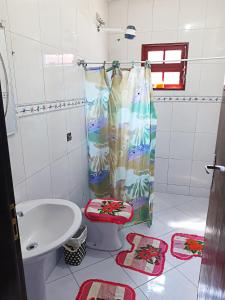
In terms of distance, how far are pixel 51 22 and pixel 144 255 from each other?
2.03 metres

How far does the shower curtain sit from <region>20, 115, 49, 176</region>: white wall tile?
0.78 m

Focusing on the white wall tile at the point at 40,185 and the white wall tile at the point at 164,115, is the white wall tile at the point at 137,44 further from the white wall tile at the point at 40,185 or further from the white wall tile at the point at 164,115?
the white wall tile at the point at 40,185

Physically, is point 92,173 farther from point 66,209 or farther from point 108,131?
point 66,209

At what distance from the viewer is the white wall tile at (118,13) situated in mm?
2763

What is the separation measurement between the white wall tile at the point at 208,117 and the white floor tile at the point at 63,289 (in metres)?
2.22

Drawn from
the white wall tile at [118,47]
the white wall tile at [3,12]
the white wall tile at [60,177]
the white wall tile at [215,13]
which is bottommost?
the white wall tile at [60,177]

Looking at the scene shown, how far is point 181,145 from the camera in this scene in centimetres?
299

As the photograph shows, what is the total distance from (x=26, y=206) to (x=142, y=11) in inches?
102

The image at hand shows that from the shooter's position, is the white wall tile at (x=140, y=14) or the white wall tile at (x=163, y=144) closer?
the white wall tile at (x=140, y=14)

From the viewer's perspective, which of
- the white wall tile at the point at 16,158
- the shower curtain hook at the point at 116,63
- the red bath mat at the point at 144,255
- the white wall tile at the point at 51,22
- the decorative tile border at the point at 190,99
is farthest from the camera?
the decorative tile border at the point at 190,99

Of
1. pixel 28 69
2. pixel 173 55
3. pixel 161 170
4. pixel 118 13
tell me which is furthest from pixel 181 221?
pixel 118 13

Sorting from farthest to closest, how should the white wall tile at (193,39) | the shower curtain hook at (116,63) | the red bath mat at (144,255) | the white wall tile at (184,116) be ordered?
the white wall tile at (184,116) < the white wall tile at (193,39) < the shower curtain hook at (116,63) < the red bath mat at (144,255)

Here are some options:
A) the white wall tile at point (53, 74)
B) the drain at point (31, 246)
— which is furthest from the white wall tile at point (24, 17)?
the drain at point (31, 246)

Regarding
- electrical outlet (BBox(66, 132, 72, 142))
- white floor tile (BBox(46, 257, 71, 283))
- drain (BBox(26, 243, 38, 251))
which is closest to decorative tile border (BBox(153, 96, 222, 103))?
electrical outlet (BBox(66, 132, 72, 142))
